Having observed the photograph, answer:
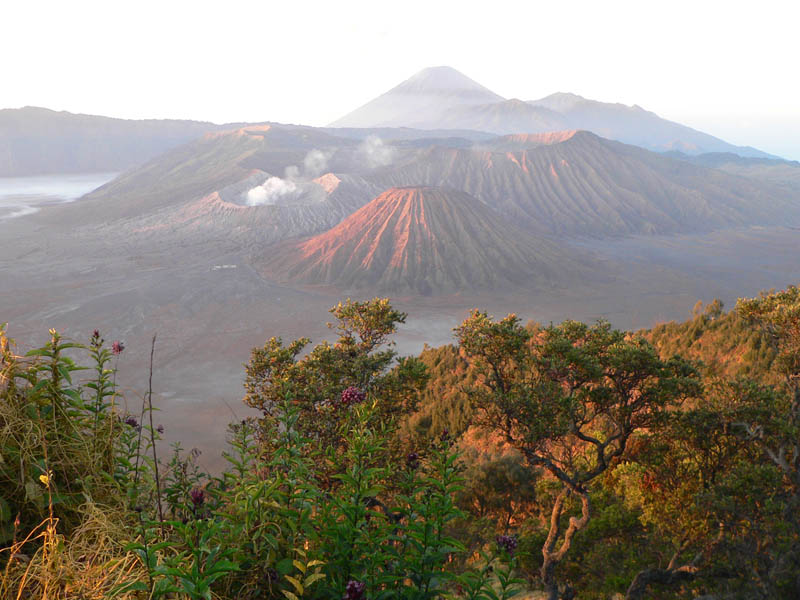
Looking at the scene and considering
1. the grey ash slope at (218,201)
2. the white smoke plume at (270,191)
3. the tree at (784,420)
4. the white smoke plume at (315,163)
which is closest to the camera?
the tree at (784,420)

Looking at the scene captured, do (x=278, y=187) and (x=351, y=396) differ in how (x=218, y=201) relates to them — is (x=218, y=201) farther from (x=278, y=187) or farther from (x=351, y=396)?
(x=351, y=396)

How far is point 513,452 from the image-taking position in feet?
50.8

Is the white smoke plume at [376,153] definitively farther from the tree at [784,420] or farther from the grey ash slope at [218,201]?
the tree at [784,420]

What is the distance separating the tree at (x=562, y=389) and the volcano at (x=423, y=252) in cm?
6476

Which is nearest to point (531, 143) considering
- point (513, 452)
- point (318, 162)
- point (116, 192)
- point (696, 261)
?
point (318, 162)

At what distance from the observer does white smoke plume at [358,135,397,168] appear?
154500 mm

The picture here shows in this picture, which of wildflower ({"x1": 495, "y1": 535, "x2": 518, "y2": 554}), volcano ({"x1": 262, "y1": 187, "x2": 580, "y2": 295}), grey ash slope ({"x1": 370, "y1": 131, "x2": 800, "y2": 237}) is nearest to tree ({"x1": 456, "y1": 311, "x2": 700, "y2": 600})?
wildflower ({"x1": 495, "y1": 535, "x2": 518, "y2": 554})

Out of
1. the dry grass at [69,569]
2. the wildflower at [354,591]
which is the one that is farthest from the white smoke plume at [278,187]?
the wildflower at [354,591]

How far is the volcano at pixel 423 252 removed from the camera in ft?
252

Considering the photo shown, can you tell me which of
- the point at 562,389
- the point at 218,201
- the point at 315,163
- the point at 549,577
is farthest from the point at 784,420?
the point at 315,163

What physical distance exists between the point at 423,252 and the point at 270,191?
169 ft

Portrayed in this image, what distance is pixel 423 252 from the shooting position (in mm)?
81062

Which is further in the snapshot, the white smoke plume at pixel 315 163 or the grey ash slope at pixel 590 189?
the white smoke plume at pixel 315 163

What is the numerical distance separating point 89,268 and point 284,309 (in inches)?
1533
